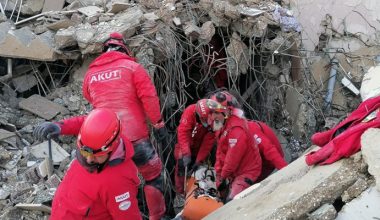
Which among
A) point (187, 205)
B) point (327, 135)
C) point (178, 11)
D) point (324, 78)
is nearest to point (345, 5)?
point (324, 78)

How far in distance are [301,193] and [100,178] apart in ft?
4.07

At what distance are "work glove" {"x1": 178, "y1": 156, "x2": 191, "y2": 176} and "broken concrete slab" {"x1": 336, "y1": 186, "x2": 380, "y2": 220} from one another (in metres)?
3.35

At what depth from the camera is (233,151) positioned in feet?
18.6

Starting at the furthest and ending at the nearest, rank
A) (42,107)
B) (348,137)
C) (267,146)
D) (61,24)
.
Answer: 1. (61,24)
2. (42,107)
3. (267,146)
4. (348,137)

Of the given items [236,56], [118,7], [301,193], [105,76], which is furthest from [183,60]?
[301,193]

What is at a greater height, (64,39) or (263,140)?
(64,39)

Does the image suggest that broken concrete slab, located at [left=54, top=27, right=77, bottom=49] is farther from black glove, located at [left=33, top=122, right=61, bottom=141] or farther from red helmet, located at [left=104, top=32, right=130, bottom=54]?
black glove, located at [left=33, top=122, right=61, bottom=141]

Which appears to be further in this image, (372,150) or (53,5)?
(53,5)

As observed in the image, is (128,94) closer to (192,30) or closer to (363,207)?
(192,30)

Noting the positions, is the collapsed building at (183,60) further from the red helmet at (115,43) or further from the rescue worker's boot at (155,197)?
the rescue worker's boot at (155,197)

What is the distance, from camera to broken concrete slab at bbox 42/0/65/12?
6.84m

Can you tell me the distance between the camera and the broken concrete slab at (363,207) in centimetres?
301

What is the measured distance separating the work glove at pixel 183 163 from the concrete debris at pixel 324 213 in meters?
3.27

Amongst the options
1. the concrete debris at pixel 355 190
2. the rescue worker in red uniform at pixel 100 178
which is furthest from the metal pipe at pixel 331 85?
the concrete debris at pixel 355 190
